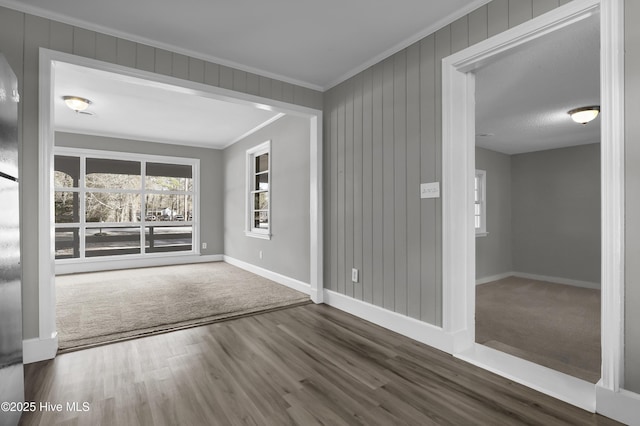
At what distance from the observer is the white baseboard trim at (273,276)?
422 cm

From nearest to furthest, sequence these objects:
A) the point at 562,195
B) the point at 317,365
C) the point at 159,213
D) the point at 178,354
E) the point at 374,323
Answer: the point at 317,365, the point at 178,354, the point at 374,323, the point at 562,195, the point at 159,213

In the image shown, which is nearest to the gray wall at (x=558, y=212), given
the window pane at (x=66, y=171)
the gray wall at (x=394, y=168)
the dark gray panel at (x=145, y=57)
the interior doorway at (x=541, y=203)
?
the interior doorway at (x=541, y=203)

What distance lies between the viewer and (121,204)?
6285mm

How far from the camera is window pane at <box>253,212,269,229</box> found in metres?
5.59

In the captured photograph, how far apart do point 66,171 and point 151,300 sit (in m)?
3.76

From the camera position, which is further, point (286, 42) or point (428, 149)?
point (286, 42)

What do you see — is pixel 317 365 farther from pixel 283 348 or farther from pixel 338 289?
pixel 338 289

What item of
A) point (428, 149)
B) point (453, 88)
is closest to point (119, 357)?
point (428, 149)

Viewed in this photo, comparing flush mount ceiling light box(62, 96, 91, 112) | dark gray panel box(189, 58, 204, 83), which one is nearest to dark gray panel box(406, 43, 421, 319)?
dark gray panel box(189, 58, 204, 83)

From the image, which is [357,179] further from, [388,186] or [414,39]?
[414,39]

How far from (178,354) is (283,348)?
2.59 ft

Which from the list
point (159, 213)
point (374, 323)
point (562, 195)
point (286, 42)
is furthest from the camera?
point (159, 213)

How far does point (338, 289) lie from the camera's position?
3590 mm

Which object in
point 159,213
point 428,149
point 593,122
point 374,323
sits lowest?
point 374,323
